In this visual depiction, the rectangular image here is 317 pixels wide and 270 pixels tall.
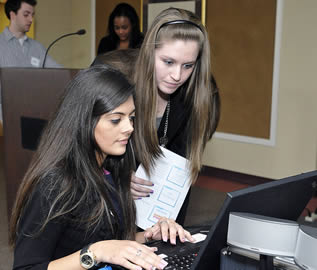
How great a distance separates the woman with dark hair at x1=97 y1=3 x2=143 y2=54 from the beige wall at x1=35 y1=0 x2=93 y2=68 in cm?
183

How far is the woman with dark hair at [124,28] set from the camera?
13.0 feet

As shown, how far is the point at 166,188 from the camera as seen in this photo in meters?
1.59

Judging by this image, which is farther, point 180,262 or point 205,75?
point 205,75

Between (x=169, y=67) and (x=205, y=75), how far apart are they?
16cm

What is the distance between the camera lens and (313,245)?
54 cm

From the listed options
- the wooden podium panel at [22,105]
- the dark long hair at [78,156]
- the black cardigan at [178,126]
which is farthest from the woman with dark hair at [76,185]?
the wooden podium panel at [22,105]

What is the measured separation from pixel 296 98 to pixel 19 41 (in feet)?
7.92

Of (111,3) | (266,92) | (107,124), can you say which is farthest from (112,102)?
(111,3)

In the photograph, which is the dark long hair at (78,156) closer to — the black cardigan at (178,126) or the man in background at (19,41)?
the black cardigan at (178,126)

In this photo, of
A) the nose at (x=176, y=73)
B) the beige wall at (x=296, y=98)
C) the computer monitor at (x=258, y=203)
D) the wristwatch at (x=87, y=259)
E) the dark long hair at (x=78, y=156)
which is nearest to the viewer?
the computer monitor at (x=258, y=203)

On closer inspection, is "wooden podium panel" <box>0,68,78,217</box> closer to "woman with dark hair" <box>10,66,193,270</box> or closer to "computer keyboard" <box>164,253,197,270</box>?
"woman with dark hair" <box>10,66,193,270</box>

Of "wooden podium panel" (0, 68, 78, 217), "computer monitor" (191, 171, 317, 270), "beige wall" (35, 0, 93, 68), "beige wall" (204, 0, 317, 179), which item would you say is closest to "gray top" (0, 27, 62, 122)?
"wooden podium panel" (0, 68, 78, 217)

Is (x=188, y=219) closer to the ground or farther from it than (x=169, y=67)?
closer to the ground

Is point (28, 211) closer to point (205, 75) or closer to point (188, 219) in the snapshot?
point (205, 75)
